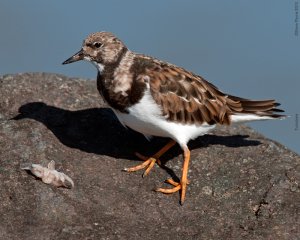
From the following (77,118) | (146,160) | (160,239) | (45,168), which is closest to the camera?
(160,239)

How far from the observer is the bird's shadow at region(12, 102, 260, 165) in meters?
11.6

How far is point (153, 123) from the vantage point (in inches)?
422

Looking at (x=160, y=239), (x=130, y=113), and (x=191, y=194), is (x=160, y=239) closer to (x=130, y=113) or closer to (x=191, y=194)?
(x=191, y=194)

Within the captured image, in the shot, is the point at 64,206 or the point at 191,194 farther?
the point at 191,194

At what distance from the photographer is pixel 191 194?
10.6 meters

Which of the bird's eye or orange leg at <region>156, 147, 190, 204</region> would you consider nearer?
orange leg at <region>156, 147, 190, 204</region>

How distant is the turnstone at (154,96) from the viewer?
10.6 m

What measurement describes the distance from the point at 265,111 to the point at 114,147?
2.47 meters

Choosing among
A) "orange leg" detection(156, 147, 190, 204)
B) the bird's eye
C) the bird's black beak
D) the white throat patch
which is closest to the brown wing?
"orange leg" detection(156, 147, 190, 204)

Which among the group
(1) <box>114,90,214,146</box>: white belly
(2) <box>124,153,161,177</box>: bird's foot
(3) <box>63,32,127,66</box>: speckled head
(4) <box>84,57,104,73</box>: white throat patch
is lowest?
(2) <box>124,153,161,177</box>: bird's foot

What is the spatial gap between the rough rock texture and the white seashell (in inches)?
3.9

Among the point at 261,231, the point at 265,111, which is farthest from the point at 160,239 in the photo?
the point at 265,111

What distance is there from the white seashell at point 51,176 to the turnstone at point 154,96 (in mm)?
1166

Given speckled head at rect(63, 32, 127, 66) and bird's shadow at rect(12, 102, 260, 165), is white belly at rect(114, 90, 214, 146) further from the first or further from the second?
speckled head at rect(63, 32, 127, 66)
